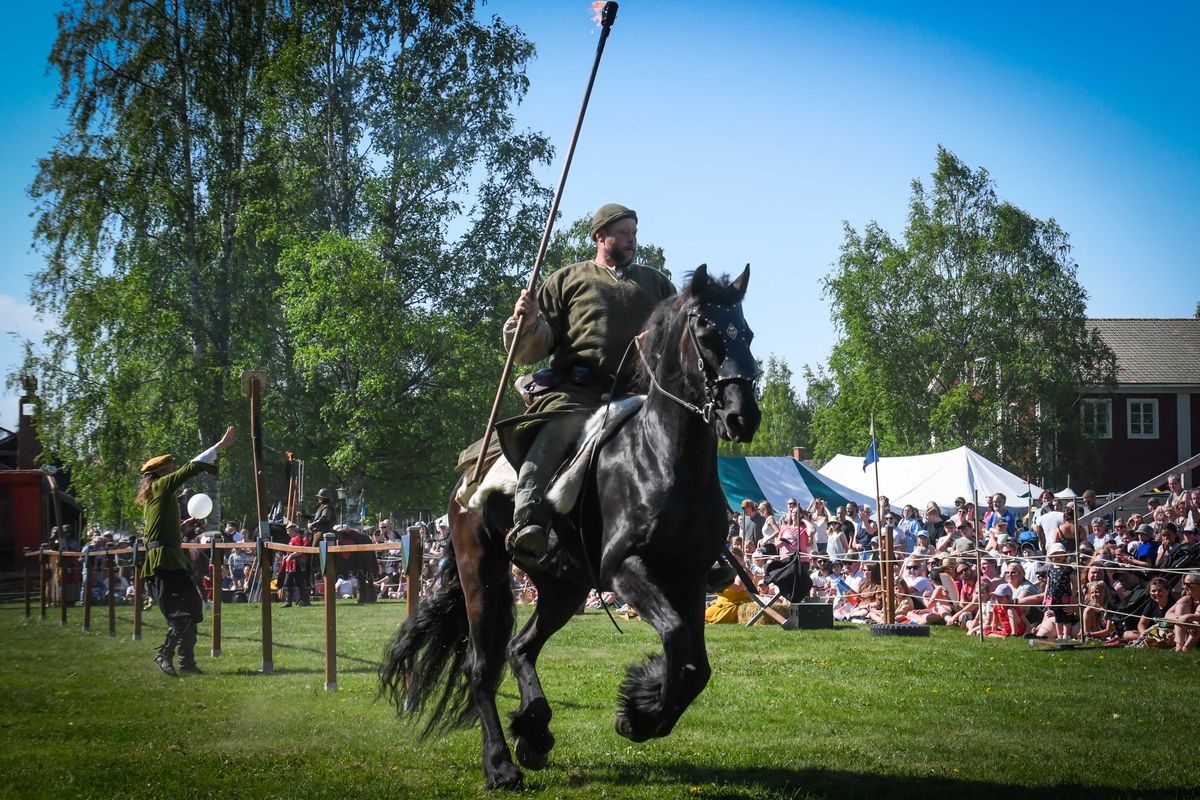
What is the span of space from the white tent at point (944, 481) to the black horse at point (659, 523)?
67.0 ft

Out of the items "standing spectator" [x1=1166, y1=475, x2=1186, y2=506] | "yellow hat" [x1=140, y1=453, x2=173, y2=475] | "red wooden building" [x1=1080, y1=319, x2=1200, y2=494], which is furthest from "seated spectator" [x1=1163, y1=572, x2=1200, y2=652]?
"red wooden building" [x1=1080, y1=319, x2=1200, y2=494]

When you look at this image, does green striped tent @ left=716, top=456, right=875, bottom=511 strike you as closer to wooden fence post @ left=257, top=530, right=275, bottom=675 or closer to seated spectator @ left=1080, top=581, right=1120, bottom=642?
seated spectator @ left=1080, top=581, right=1120, bottom=642

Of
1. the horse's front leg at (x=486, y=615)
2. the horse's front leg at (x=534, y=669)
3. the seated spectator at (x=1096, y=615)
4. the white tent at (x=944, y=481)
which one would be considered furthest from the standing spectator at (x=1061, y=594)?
the white tent at (x=944, y=481)

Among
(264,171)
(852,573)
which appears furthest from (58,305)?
(852,573)

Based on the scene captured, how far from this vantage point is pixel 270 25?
2527 cm

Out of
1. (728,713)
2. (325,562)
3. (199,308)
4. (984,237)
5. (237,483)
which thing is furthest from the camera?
(984,237)

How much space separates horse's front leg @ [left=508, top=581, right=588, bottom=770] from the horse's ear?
2171 mm

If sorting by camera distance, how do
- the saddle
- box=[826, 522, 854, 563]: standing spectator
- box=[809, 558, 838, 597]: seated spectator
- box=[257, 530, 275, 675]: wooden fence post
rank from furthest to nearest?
1. box=[826, 522, 854, 563]: standing spectator
2. box=[809, 558, 838, 597]: seated spectator
3. box=[257, 530, 275, 675]: wooden fence post
4. the saddle

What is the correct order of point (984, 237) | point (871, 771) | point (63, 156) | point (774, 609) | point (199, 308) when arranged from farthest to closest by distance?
point (984, 237)
point (199, 308)
point (63, 156)
point (774, 609)
point (871, 771)

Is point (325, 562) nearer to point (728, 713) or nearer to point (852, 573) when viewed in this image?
point (728, 713)

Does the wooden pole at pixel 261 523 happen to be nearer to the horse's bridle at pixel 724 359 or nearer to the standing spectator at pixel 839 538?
the horse's bridle at pixel 724 359

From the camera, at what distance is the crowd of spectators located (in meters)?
13.2

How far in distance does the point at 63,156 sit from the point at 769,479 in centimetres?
1626

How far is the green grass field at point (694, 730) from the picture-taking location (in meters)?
6.03
